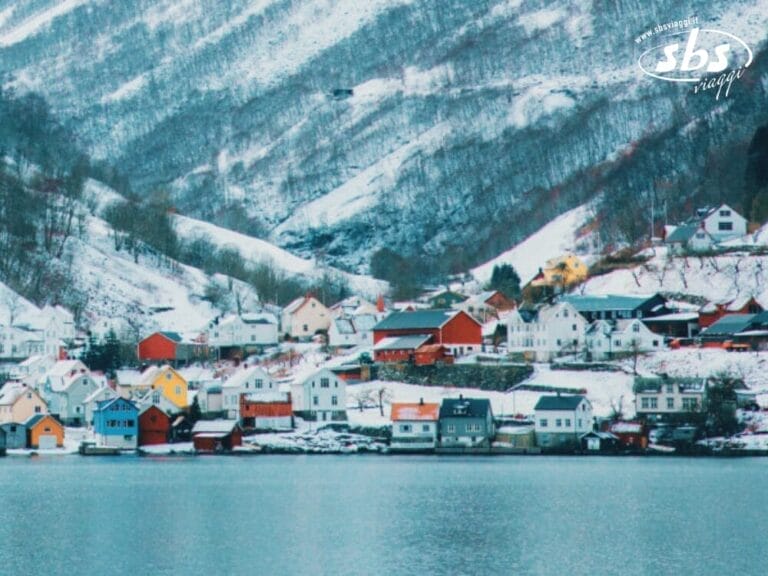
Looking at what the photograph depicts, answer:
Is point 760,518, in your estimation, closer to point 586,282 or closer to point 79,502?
point 79,502

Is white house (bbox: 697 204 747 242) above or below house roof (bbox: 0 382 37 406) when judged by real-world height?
above

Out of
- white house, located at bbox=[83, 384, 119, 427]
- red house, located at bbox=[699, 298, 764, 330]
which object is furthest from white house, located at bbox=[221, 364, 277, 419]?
red house, located at bbox=[699, 298, 764, 330]

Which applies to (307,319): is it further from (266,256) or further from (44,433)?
(266,256)

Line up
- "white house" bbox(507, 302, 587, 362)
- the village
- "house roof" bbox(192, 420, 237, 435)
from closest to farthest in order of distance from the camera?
the village, "house roof" bbox(192, 420, 237, 435), "white house" bbox(507, 302, 587, 362)

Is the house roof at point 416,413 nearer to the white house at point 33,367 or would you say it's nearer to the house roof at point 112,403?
the house roof at point 112,403

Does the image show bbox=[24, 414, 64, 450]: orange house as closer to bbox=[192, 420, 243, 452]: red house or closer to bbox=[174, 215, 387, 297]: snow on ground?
bbox=[192, 420, 243, 452]: red house

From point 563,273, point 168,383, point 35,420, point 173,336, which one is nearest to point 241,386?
point 168,383

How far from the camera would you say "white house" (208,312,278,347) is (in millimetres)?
117312

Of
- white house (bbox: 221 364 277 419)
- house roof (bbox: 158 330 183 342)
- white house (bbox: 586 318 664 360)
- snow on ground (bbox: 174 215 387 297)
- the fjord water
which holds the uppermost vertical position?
snow on ground (bbox: 174 215 387 297)

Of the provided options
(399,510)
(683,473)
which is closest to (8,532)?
(399,510)

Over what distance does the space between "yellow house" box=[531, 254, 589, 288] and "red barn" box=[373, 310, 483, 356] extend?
16.4m

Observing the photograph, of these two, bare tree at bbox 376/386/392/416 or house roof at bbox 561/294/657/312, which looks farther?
house roof at bbox 561/294/657/312

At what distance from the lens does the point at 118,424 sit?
Answer: 3698 inches

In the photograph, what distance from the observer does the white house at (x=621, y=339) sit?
98.9 metres
